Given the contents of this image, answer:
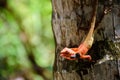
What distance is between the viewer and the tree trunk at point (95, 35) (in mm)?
1266

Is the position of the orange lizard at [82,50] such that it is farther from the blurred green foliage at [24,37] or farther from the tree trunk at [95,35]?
the blurred green foliage at [24,37]

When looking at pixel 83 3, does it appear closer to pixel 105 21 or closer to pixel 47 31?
pixel 105 21

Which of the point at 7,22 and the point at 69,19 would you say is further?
the point at 7,22

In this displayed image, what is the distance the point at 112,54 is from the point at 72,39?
0.16m

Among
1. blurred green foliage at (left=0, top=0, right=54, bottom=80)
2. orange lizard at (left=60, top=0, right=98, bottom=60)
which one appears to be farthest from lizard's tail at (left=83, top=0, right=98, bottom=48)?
blurred green foliage at (left=0, top=0, right=54, bottom=80)

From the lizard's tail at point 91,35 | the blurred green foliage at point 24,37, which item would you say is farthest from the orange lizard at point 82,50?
the blurred green foliage at point 24,37

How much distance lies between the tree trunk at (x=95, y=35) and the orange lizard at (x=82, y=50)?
0.02 metres

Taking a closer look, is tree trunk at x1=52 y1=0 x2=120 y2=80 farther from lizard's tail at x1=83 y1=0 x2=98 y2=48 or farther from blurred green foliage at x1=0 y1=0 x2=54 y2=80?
blurred green foliage at x1=0 y1=0 x2=54 y2=80

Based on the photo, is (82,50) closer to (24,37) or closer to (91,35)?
(91,35)

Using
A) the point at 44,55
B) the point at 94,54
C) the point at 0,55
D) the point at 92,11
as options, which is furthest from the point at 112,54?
the point at 44,55

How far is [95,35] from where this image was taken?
1291mm

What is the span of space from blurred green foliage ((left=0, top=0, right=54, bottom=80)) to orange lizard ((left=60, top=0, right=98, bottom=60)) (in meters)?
2.30

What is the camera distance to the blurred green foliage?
359cm

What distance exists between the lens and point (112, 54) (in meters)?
1.29
